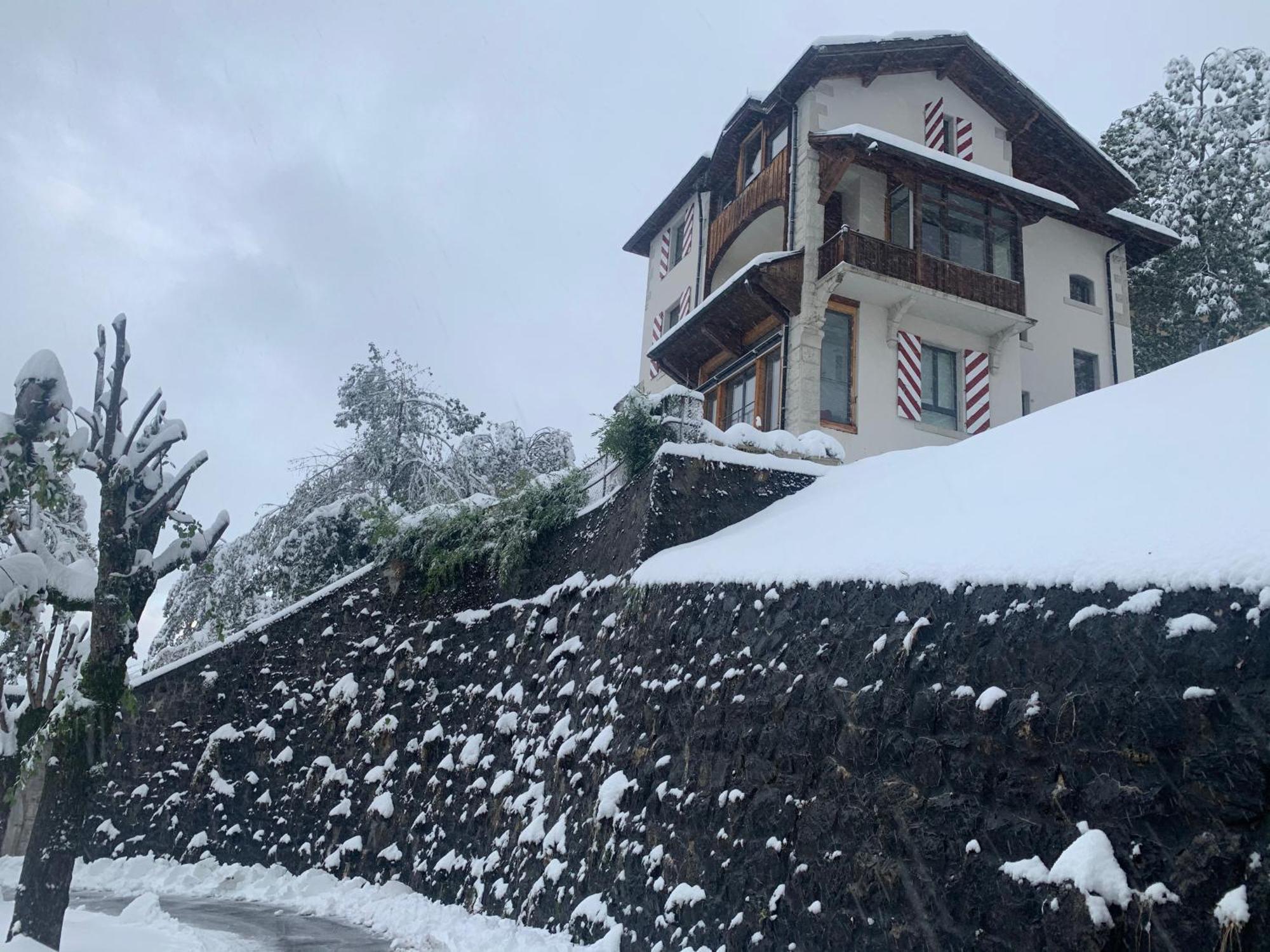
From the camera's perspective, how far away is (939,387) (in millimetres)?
16766

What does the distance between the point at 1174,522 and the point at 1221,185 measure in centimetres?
2188

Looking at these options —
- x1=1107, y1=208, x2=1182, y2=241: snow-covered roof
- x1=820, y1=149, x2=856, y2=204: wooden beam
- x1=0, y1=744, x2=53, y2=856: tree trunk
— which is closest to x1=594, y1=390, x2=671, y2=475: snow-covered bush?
x1=820, y1=149, x2=856, y2=204: wooden beam

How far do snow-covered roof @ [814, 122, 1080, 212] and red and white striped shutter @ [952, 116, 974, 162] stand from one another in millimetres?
835

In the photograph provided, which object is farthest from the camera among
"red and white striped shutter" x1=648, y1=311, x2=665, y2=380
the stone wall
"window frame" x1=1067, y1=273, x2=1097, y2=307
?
"red and white striped shutter" x1=648, y1=311, x2=665, y2=380

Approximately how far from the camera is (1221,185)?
22234mm

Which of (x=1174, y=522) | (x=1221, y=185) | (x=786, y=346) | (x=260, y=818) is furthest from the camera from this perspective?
(x=1221, y=185)

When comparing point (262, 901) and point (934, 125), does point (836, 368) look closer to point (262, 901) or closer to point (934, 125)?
point (934, 125)

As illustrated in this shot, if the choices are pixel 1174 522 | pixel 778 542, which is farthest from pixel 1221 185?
pixel 1174 522

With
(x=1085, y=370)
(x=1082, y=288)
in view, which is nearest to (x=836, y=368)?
(x=1085, y=370)

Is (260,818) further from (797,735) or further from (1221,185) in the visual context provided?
(1221,185)

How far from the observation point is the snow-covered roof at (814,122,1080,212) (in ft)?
50.7

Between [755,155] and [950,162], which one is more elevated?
[755,155]

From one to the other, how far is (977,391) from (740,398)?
4.11 metres

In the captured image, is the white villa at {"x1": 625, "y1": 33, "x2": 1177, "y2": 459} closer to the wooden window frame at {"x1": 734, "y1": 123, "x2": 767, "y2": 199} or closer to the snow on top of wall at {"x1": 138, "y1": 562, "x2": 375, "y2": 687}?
the wooden window frame at {"x1": 734, "y1": 123, "x2": 767, "y2": 199}
